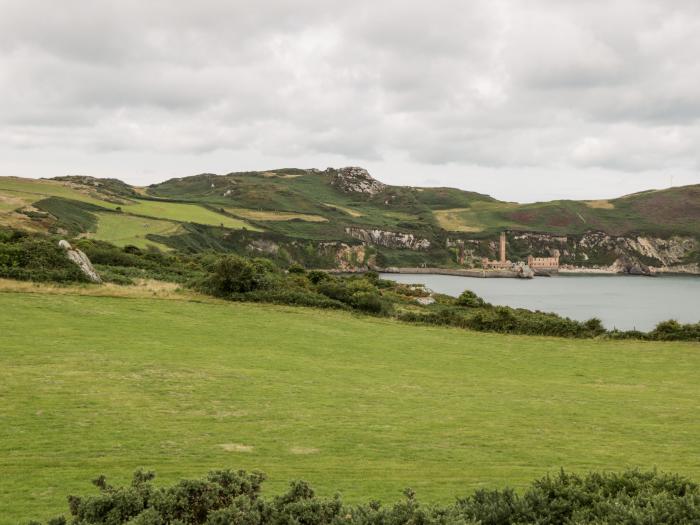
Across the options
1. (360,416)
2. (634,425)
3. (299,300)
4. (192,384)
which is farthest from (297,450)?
(299,300)

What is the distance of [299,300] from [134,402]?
79.7 ft

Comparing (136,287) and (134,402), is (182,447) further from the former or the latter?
(136,287)

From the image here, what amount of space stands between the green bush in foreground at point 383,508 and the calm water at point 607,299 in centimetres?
7853

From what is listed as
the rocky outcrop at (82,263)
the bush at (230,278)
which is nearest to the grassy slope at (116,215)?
the rocky outcrop at (82,263)

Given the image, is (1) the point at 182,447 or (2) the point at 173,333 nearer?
(1) the point at 182,447

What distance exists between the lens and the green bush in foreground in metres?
7.40

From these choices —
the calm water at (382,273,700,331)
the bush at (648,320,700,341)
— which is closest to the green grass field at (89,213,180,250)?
the calm water at (382,273,700,331)

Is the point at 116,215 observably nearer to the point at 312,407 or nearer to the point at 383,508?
the point at 312,407

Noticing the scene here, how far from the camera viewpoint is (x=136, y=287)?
3916 centimetres

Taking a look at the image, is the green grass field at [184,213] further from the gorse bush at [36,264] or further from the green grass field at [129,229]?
the gorse bush at [36,264]

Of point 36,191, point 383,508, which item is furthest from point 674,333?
point 36,191

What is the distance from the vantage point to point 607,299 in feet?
407

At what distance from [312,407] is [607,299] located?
121415mm

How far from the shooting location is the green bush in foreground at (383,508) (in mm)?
7398
